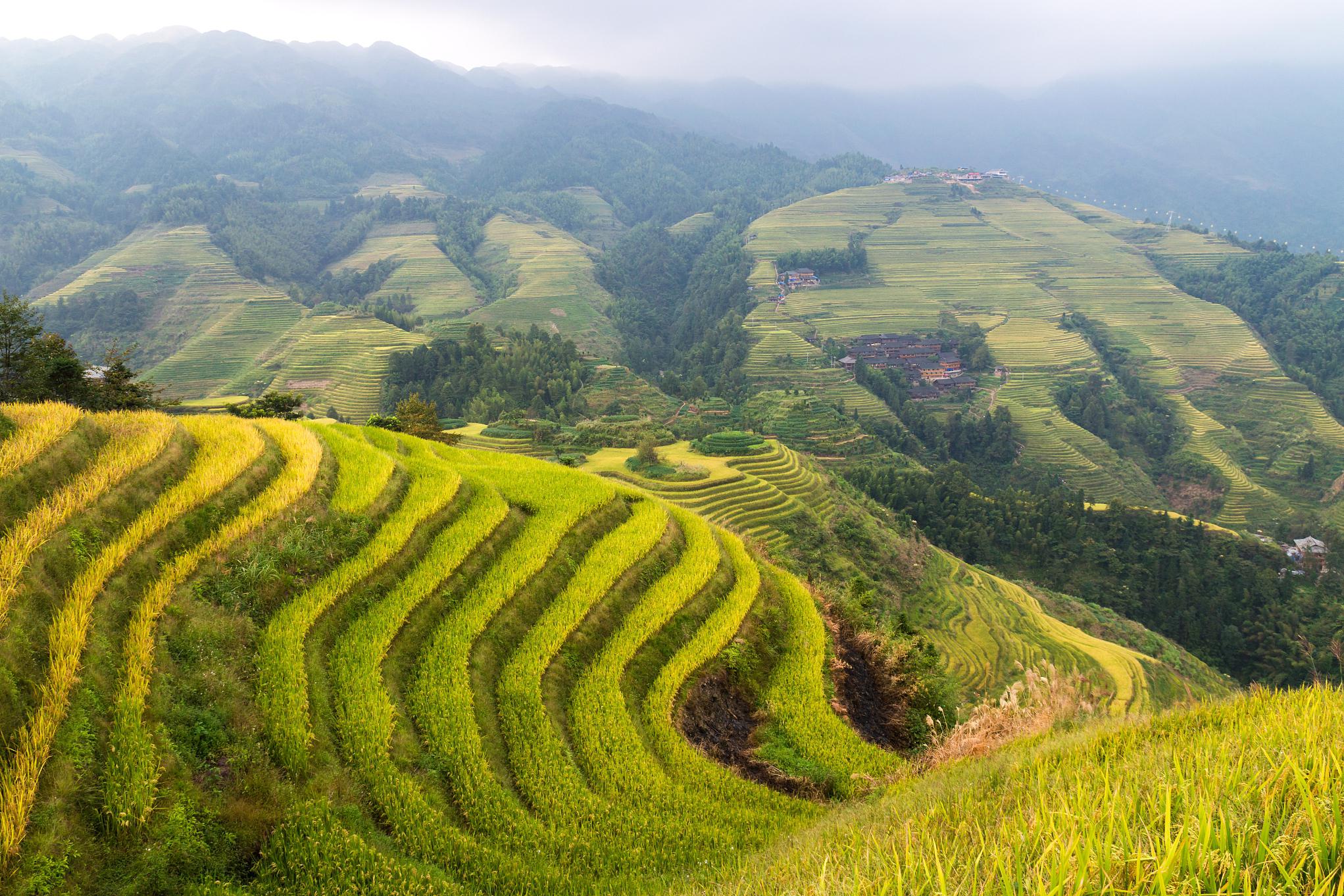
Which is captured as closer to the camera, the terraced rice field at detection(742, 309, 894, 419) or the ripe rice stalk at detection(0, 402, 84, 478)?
the ripe rice stalk at detection(0, 402, 84, 478)

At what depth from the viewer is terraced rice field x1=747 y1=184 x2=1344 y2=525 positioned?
199ft

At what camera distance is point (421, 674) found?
7422mm

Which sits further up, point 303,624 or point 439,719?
point 303,624

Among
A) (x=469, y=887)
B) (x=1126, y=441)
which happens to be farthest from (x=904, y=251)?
(x=469, y=887)

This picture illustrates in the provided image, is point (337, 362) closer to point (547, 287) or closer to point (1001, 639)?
point (547, 287)

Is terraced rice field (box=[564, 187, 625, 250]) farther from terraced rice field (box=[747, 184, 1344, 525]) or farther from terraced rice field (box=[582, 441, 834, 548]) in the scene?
terraced rice field (box=[582, 441, 834, 548])

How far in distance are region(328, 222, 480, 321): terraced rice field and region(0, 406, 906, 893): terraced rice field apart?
91.1 meters

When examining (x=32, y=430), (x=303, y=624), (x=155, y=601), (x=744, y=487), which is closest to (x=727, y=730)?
(x=303, y=624)

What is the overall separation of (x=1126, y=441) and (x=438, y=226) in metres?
133

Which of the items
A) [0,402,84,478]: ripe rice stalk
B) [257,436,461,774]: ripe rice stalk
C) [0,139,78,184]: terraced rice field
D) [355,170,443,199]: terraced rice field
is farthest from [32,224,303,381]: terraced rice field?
[257,436,461,774]: ripe rice stalk

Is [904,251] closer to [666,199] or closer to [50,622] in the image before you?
[666,199]

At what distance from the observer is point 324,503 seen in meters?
9.74

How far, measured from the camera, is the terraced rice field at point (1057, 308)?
60750mm

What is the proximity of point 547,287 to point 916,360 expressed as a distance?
59.9 metres
